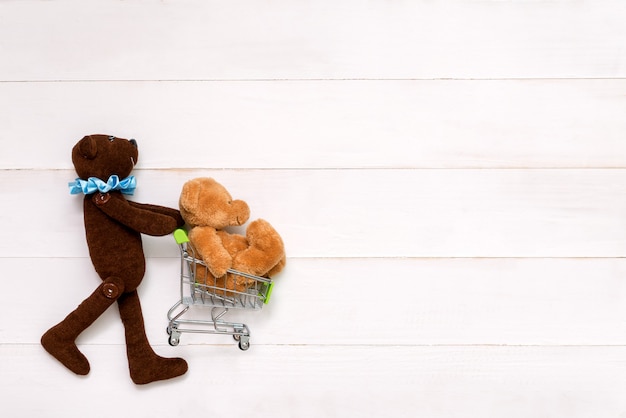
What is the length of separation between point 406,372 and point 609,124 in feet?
1.97

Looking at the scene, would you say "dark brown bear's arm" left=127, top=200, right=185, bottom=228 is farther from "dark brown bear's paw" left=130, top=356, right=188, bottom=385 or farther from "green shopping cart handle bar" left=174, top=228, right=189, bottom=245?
"dark brown bear's paw" left=130, top=356, right=188, bottom=385

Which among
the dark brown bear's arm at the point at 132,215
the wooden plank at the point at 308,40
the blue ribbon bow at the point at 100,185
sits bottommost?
the dark brown bear's arm at the point at 132,215

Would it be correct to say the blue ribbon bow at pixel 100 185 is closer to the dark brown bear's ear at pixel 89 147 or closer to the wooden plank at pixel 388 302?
the dark brown bear's ear at pixel 89 147

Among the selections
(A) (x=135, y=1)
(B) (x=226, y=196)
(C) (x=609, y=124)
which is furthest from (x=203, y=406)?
(C) (x=609, y=124)

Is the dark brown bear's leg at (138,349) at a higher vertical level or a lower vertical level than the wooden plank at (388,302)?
lower

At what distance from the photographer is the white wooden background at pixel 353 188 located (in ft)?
3.20

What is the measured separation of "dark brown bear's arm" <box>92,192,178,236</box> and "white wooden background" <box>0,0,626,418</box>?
89mm

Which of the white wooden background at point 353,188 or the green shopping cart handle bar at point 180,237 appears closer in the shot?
the green shopping cart handle bar at point 180,237

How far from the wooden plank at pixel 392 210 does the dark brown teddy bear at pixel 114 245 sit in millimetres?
65

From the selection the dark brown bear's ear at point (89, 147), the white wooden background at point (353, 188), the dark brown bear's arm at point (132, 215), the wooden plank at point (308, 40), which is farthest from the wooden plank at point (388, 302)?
the wooden plank at point (308, 40)

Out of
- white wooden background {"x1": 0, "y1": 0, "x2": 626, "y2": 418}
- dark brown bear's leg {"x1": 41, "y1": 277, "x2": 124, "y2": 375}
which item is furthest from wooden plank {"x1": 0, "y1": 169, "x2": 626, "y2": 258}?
dark brown bear's leg {"x1": 41, "y1": 277, "x2": 124, "y2": 375}

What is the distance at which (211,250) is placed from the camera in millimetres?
875

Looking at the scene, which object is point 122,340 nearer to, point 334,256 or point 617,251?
point 334,256

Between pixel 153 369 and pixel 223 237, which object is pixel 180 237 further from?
pixel 153 369
